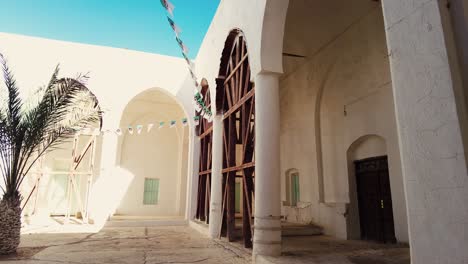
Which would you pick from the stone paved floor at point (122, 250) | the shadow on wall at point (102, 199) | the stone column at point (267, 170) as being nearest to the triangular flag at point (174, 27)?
the stone column at point (267, 170)

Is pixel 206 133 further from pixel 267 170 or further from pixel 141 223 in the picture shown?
pixel 267 170

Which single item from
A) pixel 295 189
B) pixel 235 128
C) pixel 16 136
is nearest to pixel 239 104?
pixel 235 128

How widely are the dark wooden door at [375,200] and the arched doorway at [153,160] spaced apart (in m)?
9.15

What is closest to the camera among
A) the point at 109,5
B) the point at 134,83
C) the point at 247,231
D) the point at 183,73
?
the point at 247,231

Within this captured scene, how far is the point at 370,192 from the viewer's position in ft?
25.6

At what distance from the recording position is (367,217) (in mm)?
7809

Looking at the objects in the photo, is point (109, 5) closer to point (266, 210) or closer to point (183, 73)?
point (183, 73)

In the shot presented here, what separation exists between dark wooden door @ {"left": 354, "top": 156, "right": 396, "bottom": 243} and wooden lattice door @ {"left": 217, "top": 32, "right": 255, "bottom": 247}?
3.08m

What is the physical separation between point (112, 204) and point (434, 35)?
10.7 m

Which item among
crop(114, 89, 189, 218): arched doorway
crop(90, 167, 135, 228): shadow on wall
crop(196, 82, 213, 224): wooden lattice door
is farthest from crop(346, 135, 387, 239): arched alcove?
crop(114, 89, 189, 218): arched doorway

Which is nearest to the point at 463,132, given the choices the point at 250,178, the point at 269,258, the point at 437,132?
the point at 437,132

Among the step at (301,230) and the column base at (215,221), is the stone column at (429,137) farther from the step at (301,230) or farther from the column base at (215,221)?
the step at (301,230)

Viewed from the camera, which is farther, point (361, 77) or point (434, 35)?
point (361, 77)

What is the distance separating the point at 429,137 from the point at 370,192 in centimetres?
623
